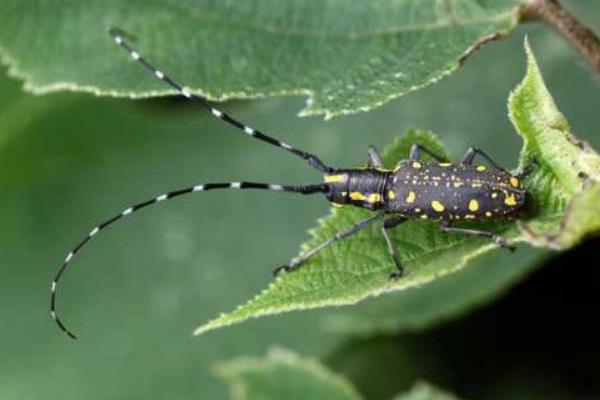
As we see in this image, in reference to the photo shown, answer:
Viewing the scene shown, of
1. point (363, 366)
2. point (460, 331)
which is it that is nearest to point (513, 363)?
point (460, 331)

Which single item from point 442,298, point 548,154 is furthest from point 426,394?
point 548,154

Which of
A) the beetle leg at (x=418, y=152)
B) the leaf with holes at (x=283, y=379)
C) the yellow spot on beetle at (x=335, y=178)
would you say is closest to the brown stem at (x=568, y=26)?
the beetle leg at (x=418, y=152)

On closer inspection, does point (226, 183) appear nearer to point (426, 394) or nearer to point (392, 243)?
point (392, 243)

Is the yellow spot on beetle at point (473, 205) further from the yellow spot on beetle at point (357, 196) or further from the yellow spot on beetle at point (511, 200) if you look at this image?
the yellow spot on beetle at point (357, 196)

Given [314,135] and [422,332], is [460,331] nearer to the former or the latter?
[422,332]

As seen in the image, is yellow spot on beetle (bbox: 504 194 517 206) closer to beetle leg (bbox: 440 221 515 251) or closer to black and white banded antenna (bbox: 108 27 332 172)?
beetle leg (bbox: 440 221 515 251)

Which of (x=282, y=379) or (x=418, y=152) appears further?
(x=282, y=379)

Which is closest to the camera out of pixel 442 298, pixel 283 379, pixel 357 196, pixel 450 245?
pixel 450 245
